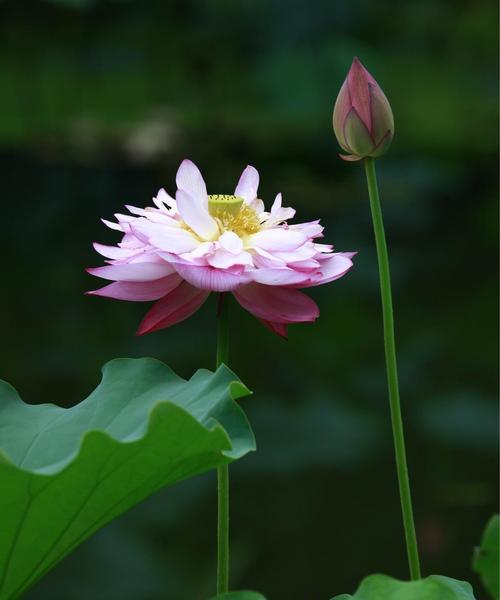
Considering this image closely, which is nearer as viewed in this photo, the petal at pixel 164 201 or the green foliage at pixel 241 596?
the green foliage at pixel 241 596

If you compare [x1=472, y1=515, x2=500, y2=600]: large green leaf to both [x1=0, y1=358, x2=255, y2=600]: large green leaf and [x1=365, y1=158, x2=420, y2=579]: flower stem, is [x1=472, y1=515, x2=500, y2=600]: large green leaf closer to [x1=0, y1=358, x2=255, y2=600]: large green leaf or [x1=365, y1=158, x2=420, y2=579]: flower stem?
[x1=365, y1=158, x2=420, y2=579]: flower stem

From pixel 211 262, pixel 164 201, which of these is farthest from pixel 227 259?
pixel 164 201

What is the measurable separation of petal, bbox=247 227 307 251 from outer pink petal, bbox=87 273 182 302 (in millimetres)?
55

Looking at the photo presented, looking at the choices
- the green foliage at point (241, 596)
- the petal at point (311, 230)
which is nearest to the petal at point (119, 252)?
the petal at point (311, 230)

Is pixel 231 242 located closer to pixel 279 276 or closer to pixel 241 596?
pixel 279 276

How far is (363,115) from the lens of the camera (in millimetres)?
623

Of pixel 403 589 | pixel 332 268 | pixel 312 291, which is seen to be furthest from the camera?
pixel 312 291

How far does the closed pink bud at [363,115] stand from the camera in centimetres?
62

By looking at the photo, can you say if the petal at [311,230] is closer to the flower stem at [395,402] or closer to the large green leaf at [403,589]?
the flower stem at [395,402]

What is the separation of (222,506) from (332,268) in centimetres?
16

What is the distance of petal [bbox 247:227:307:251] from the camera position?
63cm

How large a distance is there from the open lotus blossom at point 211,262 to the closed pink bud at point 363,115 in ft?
0.20

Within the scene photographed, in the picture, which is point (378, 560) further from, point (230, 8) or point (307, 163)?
point (230, 8)

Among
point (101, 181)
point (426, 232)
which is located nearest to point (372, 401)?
point (426, 232)
